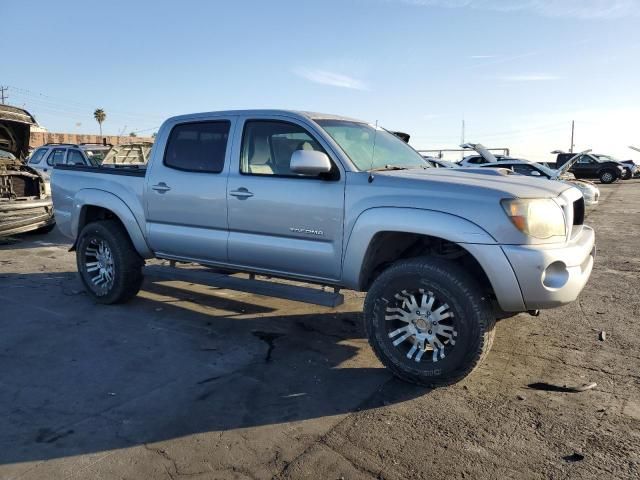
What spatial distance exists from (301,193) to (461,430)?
2.18 meters

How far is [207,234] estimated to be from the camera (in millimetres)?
5004

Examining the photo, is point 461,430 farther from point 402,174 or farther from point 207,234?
point 207,234

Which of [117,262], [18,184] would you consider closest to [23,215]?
[18,184]

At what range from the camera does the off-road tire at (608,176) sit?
30.6 meters

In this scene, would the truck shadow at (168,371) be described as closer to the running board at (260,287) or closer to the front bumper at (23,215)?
the running board at (260,287)

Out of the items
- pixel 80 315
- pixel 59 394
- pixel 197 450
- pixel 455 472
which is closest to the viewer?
pixel 455 472

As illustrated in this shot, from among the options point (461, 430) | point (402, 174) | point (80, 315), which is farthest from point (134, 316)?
point (461, 430)

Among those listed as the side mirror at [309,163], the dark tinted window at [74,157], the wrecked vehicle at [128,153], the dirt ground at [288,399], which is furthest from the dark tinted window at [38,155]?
the side mirror at [309,163]

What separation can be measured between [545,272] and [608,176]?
31507 mm

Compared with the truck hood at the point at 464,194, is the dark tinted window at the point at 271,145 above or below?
above

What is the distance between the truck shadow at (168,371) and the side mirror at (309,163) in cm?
156

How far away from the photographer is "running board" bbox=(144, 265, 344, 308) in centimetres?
430

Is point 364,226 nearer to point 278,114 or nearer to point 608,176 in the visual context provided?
point 278,114

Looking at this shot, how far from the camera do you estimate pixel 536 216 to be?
355cm
